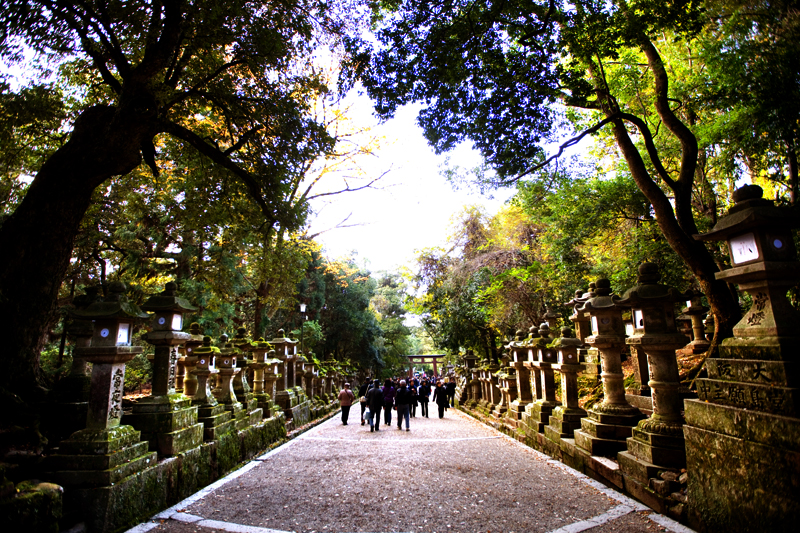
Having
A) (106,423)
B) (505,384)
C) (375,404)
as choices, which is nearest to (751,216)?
(106,423)

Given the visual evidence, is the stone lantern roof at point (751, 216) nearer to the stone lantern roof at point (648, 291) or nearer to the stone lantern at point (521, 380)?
the stone lantern roof at point (648, 291)

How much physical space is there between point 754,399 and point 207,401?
21.5 feet

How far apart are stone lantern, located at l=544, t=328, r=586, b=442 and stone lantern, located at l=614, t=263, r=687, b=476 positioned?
6.33ft

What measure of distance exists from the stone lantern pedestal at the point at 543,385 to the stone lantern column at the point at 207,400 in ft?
18.1

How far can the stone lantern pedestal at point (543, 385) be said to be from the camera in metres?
7.62

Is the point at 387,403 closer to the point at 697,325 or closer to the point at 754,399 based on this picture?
the point at 697,325

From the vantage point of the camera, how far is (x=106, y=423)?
3.91m

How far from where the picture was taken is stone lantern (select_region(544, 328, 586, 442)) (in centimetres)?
642

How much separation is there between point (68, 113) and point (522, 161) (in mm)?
8556

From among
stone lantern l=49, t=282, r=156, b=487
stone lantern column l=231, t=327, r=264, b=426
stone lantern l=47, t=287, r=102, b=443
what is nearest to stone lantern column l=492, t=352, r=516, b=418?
stone lantern column l=231, t=327, r=264, b=426

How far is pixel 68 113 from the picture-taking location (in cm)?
772

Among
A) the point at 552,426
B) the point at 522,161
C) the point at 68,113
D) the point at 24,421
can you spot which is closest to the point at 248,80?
the point at 68,113

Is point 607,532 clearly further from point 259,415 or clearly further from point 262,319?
point 262,319

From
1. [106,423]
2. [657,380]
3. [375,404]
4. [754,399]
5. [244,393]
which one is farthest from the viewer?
[375,404]
